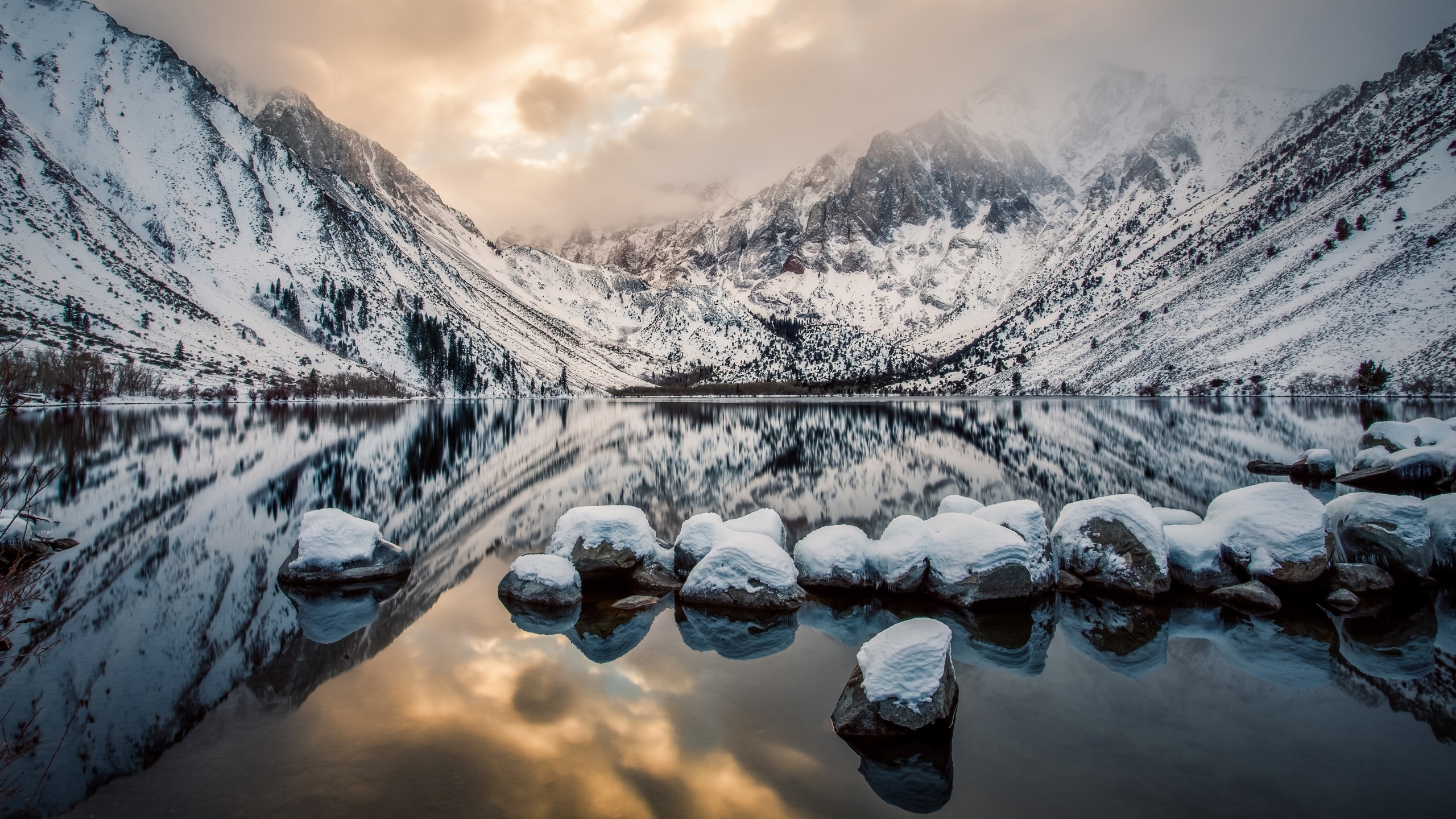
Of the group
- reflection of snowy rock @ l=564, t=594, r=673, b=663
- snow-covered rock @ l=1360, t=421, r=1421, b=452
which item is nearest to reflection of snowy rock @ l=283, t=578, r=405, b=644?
reflection of snowy rock @ l=564, t=594, r=673, b=663

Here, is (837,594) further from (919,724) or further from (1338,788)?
(1338,788)

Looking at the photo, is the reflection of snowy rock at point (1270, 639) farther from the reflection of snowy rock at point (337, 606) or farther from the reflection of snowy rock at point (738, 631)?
the reflection of snowy rock at point (337, 606)

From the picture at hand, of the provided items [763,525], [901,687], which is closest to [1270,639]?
[901,687]

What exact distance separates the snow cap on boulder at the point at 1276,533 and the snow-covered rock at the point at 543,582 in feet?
52.0

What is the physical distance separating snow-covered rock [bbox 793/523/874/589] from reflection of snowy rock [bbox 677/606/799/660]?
200 centimetres

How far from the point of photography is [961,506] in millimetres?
20625

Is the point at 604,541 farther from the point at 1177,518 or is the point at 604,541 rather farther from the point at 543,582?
the point at 1177,518

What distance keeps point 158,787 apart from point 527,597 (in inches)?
321

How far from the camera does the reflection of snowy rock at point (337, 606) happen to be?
14109 mm

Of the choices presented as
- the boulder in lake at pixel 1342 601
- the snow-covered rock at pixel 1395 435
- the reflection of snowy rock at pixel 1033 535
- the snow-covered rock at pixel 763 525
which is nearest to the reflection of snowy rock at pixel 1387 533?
the boulder in lake at pixel 1342 601

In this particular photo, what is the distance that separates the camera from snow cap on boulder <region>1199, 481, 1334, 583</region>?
16.0 meters

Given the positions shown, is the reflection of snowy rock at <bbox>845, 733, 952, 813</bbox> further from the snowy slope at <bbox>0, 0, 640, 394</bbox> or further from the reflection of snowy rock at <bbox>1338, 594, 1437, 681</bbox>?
the snowy slope at <bbox>0, 0, 640, 394</bbox>

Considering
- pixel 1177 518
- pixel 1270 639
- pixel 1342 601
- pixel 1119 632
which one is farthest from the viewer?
pixel 1177 518

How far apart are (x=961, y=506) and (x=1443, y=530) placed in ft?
38.9
